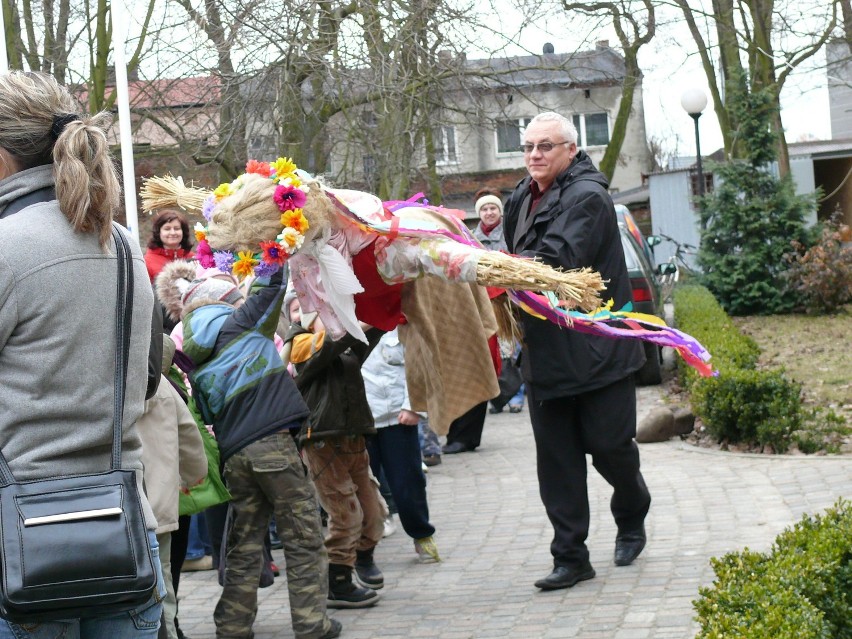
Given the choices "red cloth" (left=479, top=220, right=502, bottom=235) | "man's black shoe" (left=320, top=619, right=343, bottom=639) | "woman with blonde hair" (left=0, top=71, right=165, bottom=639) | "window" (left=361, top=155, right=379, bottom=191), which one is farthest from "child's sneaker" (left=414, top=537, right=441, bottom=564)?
"window" (left=361, top=155, right=379, bottom=191)

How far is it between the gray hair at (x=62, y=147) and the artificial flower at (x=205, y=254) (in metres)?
2.09

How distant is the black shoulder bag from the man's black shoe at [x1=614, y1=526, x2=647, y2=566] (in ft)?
13.6

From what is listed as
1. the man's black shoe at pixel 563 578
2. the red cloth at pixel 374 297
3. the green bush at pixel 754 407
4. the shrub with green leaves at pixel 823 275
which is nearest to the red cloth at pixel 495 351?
the red cloth at pixel 374 297

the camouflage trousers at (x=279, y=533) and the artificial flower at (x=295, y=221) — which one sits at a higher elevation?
the artificial flower at (x=295, y=221)

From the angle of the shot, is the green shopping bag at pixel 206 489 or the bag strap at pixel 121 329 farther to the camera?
the green shopping bag at pixel 206 489

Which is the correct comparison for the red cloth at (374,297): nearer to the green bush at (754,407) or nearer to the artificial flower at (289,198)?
the artificial flower at (289,198)

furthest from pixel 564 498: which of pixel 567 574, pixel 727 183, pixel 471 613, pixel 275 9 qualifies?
pixel 727 183

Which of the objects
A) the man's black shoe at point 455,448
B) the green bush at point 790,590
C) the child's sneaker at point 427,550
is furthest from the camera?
the man's black shoe at point 455,448

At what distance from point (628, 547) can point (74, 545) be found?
438 cm

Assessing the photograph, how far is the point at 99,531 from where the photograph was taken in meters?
2.77

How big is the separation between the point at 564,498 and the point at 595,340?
0.87 meters

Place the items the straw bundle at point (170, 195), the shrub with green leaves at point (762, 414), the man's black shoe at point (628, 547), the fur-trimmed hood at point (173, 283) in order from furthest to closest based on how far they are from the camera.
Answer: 1. the shrub with green leaves at point (762, 414)
2. the man's black shoe at point (628, 547)
3. the fur-trimmed hood at point (173, 283)
4. the straw bundle at point (170, 195)

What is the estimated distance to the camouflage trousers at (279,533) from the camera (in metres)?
5.57

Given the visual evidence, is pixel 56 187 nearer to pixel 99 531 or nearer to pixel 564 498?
pixel 99 531
